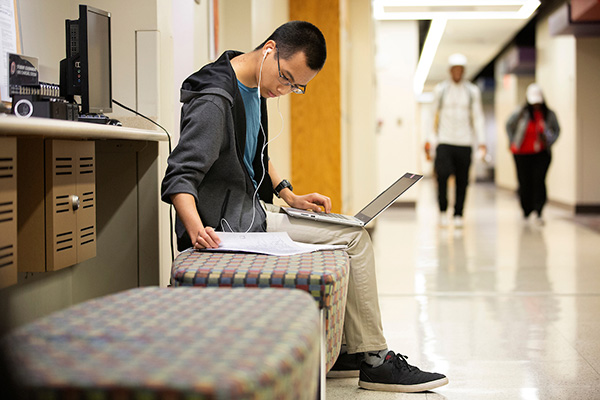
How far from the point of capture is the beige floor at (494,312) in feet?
7.32

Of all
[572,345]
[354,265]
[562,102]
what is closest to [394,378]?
[354,265]

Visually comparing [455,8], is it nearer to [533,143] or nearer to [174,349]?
[533,143]

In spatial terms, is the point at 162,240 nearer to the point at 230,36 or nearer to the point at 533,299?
the point at 230,36

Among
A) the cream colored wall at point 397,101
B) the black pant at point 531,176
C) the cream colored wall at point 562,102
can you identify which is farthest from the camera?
the cream colored wall at point 397,101

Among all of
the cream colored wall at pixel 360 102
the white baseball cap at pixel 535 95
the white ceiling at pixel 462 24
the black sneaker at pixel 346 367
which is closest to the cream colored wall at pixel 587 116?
the white ceiling at pixel 462 24

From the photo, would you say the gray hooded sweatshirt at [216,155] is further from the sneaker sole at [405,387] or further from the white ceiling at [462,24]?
the white ceiling at [462,24]

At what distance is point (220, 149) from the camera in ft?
6.20

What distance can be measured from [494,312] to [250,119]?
5.79ft

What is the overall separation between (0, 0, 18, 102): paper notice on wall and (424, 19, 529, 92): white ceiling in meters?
10.0

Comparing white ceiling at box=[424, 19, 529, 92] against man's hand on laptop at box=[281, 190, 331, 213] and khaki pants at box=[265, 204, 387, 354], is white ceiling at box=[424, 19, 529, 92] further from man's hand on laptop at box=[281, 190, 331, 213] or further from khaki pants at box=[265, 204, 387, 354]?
khaki pants at box=[265, 204, 387, 354]

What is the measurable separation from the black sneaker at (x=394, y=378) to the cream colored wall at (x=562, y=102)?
7717mm

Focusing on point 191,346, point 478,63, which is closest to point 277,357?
point 191,346

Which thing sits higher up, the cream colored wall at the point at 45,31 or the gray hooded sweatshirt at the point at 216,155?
the cream colored wall at the point at 45,31

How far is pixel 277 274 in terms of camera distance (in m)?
1.43
